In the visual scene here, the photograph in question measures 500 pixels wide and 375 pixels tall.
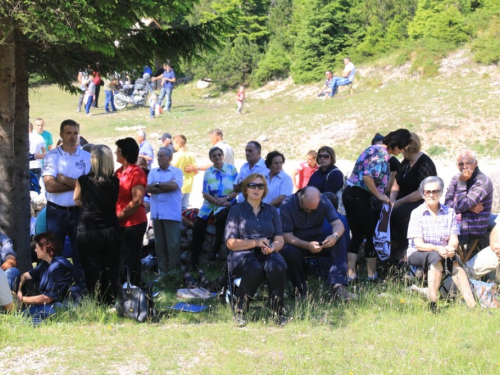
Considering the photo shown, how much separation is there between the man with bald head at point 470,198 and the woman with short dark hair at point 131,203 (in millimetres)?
3552

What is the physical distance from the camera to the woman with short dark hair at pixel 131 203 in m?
7.45

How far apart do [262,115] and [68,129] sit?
51.7 feet

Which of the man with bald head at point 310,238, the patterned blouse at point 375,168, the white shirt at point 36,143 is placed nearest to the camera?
the man with bald head at point 310,238

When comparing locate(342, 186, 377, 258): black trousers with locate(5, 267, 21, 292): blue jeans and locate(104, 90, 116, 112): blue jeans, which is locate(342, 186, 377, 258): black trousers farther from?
locate(104, 90, 116, 112): blue jeans

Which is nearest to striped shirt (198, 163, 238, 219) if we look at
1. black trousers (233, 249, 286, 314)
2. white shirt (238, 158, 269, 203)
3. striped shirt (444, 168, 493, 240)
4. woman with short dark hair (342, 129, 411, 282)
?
white shirt (238, 158, 269, 203)

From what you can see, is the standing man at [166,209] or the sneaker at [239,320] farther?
the standing man at [166,209]

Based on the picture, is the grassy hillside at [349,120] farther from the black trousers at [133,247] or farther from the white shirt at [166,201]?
the black trousers at [133,247]

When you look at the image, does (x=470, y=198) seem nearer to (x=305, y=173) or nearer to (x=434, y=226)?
(x=434, y=226)

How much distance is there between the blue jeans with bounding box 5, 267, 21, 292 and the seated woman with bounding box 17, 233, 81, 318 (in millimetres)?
170

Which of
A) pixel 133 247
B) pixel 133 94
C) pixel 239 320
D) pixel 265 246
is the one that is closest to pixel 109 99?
pixel 133 94

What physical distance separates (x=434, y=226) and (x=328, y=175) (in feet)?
6.53

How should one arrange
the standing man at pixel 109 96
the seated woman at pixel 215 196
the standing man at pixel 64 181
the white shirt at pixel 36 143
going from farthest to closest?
1. the standing man at pixel 109 96
2. the white shirt at pixel 36 143
3. the seated woman at pixel 215 196
4. the standing man at pixel 64 181

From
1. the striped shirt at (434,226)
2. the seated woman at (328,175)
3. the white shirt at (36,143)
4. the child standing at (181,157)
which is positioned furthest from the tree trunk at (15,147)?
the white shirt at (36,143)

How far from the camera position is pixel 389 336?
20.3 ft
